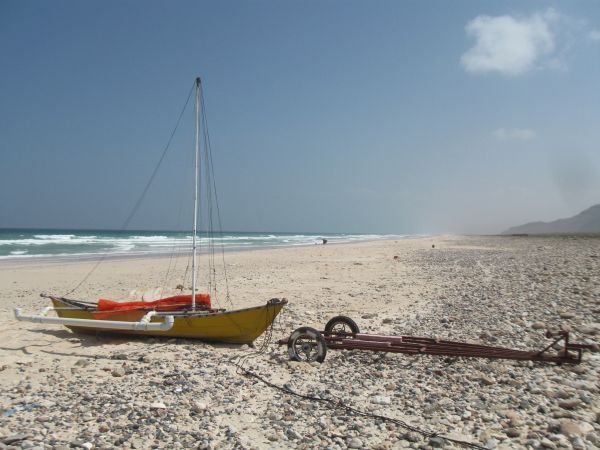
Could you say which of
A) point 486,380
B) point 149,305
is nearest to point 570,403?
point 486,380

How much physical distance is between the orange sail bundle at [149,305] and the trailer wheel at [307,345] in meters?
3.51

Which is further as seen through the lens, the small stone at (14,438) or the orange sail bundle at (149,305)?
the orange sail bundle at (149,305)

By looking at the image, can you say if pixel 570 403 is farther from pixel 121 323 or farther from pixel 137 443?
pixel 121 323

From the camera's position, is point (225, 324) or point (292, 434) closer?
point (292, 434)

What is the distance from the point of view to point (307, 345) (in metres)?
8.77

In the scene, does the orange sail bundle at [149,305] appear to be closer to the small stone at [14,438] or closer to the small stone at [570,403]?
the small stone at [14,438]

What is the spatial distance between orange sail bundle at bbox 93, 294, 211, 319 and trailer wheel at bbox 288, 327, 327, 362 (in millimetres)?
3505

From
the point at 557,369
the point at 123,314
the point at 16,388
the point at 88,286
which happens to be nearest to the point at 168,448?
the point at 16,388

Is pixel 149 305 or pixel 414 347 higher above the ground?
pixel 149 305

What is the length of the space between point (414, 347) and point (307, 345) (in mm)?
2107

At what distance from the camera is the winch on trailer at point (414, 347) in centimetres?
797

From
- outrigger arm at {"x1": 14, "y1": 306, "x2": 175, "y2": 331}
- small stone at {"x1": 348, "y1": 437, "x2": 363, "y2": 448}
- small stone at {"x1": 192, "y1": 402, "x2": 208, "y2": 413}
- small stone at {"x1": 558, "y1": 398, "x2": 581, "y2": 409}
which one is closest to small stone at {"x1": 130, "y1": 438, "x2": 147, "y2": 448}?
small stone at {"x1": 192, "y1": 402, "x2": 208, "y2": 413}

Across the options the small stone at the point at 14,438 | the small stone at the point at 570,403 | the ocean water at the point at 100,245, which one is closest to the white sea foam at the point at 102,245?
the ocean water at the point at 100,245

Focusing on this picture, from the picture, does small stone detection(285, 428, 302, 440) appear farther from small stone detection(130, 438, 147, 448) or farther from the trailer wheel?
the trailer wheel
